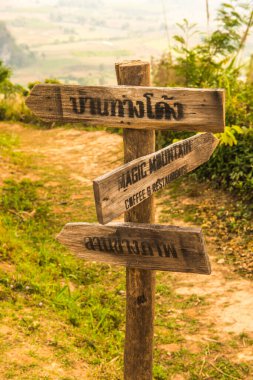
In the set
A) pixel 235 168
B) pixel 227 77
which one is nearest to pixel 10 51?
pixel 227 77

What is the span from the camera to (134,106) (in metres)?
2.46

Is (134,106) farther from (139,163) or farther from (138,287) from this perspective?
(138,287)

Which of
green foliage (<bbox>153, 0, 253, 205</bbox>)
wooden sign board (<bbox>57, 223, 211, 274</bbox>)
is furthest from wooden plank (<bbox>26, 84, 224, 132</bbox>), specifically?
green foliage (<bbox>153, 0, 253, 205</bbox>)

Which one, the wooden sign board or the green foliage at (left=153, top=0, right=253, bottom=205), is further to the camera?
the green foliage at (left=153, top=0, right=253, bottom=205)

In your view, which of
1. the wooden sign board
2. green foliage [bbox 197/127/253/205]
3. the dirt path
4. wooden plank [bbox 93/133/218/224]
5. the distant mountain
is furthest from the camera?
the distant mountain

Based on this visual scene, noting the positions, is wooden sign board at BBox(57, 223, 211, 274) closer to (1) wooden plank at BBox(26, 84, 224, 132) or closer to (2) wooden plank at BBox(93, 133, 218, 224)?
(2) wooden plank at BBox(93, 133, 218, 224)

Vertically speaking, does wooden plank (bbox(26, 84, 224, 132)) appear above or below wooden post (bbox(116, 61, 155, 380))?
above

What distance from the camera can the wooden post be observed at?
259cm

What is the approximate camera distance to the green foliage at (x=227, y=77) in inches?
273

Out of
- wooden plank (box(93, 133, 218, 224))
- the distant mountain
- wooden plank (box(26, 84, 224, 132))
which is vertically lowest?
wooden plank (box(93, 133, 218, 224))

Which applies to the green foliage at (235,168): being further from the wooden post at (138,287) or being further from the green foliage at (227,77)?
the wooden post at (138,287)

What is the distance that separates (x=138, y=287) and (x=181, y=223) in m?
3.75

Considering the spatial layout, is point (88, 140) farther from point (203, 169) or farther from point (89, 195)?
point (203, 169)

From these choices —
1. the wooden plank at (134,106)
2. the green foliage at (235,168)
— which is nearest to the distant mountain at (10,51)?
the green foliage at (235,168)
